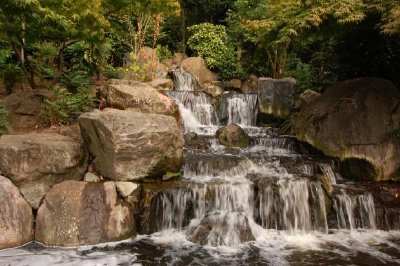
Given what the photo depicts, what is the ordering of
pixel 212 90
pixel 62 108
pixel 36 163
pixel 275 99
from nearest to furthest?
pixel 36 163 < pixel 62 108 < pixel 275 99 < pixel 212 90

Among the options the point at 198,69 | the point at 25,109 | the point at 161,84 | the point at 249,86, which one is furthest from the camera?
the point at 198,69

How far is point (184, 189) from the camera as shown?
773cm

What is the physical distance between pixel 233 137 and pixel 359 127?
10.6 ft

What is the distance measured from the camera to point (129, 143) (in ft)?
24.3

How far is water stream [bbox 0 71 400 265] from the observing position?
642 centimetres

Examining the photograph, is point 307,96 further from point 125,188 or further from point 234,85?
point 125,188

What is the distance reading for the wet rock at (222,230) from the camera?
695 centimetres

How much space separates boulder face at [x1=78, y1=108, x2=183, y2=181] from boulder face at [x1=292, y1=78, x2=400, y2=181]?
3.88 m

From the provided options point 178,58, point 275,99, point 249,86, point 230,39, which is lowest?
point 275,99

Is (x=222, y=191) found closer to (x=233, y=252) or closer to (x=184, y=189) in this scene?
(x=184, y=189)

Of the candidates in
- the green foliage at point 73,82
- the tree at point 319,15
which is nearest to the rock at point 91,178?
the green foliage at point 73,82

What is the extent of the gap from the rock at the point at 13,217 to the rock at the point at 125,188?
1.61 metres

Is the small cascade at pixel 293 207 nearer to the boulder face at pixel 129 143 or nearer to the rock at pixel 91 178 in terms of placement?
the boulder face at pixel 129 143

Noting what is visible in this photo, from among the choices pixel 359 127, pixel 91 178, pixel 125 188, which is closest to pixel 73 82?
pixel 91 178
